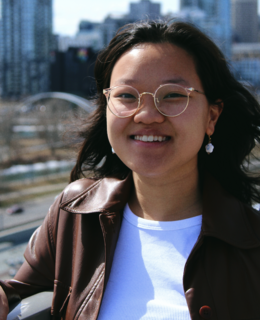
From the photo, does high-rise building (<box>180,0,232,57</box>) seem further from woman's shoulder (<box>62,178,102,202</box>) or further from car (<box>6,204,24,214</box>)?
woman's shoulder (<box>62,178,102,202</box>)

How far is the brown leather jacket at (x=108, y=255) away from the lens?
1.13m

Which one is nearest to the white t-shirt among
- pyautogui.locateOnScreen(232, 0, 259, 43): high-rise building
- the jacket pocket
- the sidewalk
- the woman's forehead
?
the jacket pocket

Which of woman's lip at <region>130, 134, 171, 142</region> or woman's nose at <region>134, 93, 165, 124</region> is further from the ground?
woman's nose at <region>134, 93, 165, 124</region>

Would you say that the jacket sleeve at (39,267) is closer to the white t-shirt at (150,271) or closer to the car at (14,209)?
the white t-shirt at (150,271)

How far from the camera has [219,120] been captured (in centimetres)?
158

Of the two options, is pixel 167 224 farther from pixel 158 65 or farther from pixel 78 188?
pixel 158 65

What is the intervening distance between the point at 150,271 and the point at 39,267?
485mm

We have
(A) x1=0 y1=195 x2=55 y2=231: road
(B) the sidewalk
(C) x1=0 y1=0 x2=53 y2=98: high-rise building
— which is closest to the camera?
(A) x1=0 y1=195 x2=55 y2=231: road

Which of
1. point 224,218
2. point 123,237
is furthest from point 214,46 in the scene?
point 123,237

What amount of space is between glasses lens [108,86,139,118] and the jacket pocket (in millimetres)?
687

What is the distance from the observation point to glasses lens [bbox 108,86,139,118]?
126 centimetres

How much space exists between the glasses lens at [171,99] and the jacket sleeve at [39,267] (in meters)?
0.63

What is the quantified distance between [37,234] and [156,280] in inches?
22.8

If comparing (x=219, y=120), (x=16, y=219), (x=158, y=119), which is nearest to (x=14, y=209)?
(x=16, y=219)
